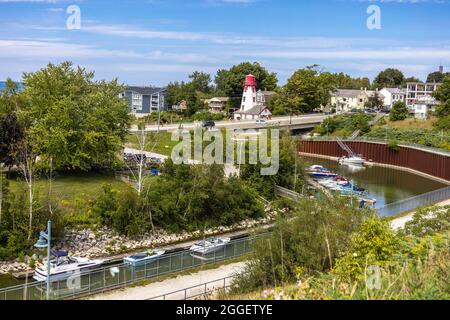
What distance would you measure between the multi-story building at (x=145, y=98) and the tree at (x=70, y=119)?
4893 cm

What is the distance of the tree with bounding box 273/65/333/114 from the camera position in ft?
236

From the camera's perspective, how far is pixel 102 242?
25297 mm

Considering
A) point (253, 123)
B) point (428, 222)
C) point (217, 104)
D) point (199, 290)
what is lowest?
point (199, 290)

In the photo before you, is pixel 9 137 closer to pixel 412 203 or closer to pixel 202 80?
pixel 412 203

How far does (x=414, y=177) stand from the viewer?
1909 inches

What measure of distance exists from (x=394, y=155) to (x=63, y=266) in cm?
3955

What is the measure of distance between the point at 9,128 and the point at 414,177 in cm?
3347

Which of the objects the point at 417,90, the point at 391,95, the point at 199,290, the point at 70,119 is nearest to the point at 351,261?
the point at 199,290

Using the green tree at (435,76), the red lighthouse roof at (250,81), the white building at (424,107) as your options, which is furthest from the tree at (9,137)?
the green tree at (435,76)

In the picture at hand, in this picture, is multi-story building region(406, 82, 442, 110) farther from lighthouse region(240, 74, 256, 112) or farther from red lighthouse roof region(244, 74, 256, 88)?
lighthouse region(240, 74, 256, 112)

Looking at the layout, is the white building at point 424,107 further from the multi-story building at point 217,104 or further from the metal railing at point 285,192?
the metal railing at point 285,192

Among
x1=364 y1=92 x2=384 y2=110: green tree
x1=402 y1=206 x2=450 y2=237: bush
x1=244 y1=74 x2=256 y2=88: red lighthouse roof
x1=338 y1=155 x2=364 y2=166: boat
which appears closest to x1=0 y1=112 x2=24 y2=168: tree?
x1=402 y1=206 x2=450 y2=237: bush

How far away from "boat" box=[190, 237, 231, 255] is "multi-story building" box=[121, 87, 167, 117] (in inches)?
2458

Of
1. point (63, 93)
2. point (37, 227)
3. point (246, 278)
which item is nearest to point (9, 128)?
point (63, 93)
